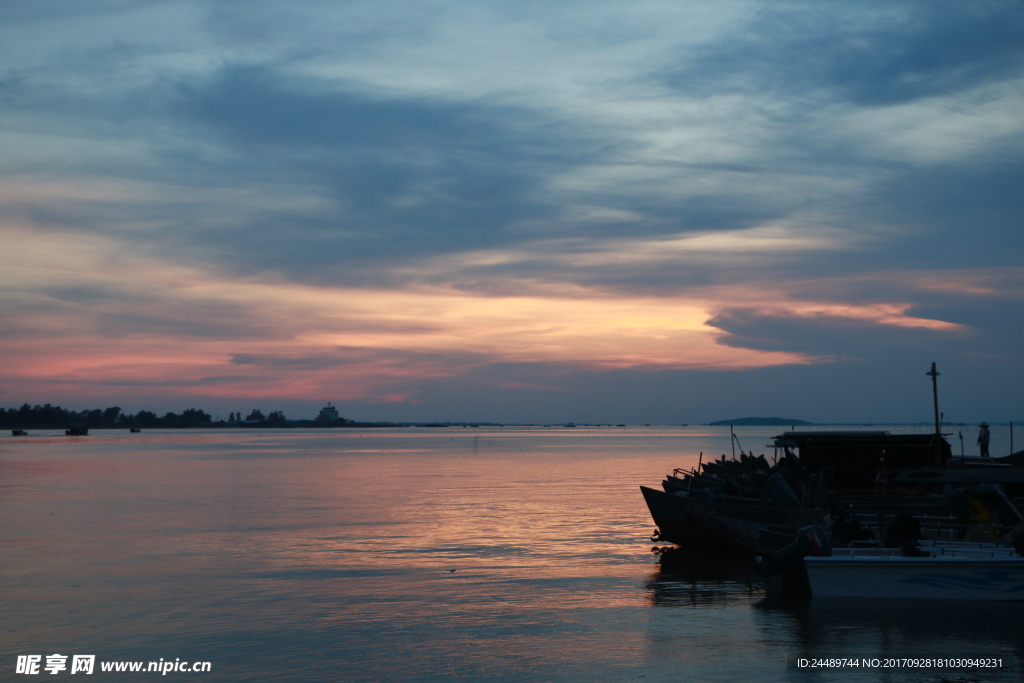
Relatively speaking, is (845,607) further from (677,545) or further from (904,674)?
(677,545)

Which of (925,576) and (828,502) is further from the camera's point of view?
(828,502)

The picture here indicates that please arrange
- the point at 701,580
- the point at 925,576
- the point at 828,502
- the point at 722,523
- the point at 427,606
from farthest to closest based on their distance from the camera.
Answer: the point at 828,502
the point at 722,523
the point at 701,580
the point at 427,606
the point at 925,576

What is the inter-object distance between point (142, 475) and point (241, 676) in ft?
161

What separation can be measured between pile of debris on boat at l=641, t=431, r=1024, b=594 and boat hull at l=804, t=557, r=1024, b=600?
0.12 metres

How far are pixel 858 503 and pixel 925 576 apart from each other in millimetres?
7529

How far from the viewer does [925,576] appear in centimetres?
1734

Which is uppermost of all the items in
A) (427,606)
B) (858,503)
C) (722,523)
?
(858,503)

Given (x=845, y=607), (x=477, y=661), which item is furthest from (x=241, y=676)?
(x=845, y=607)

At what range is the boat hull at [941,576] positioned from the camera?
1731 cm

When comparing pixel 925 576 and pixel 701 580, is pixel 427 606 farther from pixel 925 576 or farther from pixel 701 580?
pixel 925 576

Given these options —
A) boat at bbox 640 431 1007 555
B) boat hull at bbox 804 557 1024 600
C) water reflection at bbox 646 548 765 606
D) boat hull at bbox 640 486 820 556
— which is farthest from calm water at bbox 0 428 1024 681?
boat at bbox 640 431 1007 555

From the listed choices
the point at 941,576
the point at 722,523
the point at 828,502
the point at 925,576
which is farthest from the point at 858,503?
the point at 925,576

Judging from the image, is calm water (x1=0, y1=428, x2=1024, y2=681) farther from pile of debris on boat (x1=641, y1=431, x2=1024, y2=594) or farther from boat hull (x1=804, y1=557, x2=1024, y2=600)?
pile of debris on boat (x1=641, y1=431, x2=1024, y2=594)

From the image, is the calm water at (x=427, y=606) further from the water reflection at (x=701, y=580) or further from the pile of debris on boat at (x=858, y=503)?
the pile of debris on boat at (x=858, y=503)
